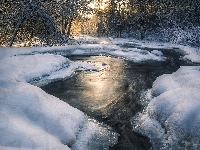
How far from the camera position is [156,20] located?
35156 mm

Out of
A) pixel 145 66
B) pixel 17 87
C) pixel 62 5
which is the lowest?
pixel 145 66

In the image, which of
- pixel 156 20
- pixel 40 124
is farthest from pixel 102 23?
pixel 40 124

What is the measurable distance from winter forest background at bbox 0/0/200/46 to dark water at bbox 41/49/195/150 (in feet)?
9.63

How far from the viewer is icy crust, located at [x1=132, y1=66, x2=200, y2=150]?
5156 millimetres

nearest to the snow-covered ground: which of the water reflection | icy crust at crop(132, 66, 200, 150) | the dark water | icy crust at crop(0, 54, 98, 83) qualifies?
icy crust at crop(132, 66, 200, 150)

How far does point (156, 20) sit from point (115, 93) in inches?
1117

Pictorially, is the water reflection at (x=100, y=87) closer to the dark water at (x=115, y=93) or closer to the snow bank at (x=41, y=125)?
the dark water at (x=115, y=93)

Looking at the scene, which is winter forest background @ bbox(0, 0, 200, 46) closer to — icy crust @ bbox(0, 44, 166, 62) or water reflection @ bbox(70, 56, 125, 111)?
icy crust @ bbox(0, 44, 166, 62)

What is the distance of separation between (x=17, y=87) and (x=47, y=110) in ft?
4.03

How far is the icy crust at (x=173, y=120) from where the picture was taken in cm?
516

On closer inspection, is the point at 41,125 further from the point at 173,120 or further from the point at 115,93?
the point at 115,93

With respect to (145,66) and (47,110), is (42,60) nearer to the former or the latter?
(145,66)

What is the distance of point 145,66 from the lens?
14016mm

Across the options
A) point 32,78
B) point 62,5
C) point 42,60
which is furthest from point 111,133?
point 62,5
